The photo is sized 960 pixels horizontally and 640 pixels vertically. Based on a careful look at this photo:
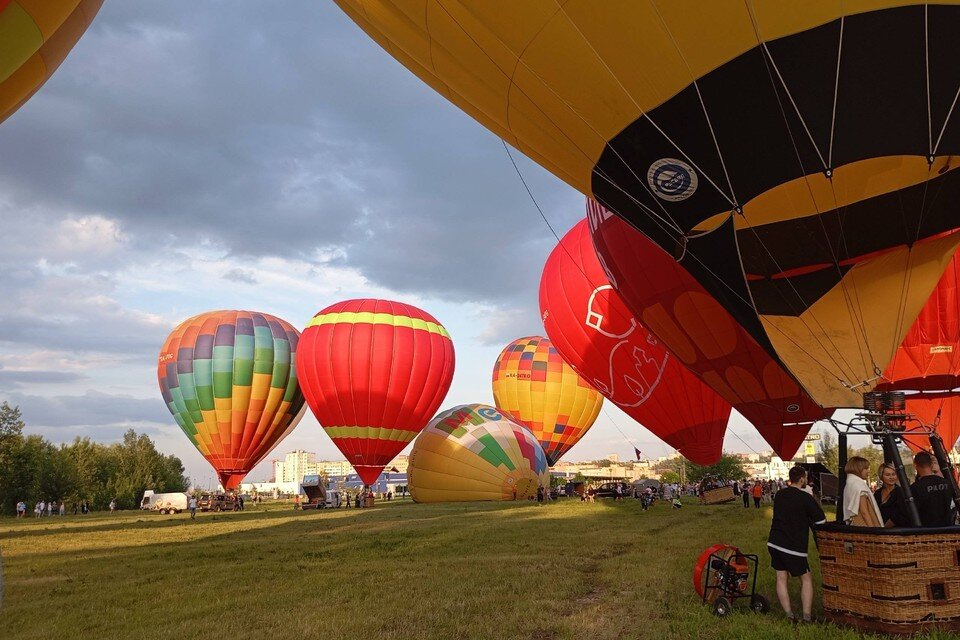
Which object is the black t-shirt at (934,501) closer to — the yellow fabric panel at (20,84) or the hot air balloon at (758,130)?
the hot air balloon at (758,130)

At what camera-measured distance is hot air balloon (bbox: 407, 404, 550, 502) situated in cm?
2469

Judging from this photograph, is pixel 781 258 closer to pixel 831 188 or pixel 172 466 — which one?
pixel 831 188

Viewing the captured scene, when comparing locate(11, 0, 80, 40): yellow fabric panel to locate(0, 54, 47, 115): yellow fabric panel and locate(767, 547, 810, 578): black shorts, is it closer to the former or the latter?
locate(0, 54, 47, 115): yellow fabric panel

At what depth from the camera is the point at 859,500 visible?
4.96 m

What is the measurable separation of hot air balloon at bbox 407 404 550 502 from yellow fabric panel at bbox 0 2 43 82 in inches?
757

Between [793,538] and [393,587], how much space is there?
13.1 feet

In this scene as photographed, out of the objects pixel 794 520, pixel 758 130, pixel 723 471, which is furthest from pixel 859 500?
pixel 723 471

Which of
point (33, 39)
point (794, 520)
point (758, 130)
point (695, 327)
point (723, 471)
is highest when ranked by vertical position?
point (33, 39)

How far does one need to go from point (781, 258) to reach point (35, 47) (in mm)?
9462

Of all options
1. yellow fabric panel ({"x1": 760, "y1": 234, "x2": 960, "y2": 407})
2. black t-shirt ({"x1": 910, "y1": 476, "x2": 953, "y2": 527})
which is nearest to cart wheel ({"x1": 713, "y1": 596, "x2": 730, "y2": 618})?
black t-shirt ({"x1": 910, "y1": 476, "x2": 953, "y2": 527})

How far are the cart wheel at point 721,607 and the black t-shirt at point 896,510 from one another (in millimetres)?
1494

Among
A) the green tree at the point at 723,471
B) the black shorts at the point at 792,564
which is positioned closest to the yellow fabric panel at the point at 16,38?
the black shorts at the point at 792,564

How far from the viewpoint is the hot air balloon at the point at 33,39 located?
24.7 feet

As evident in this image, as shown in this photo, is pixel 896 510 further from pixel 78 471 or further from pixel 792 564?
pixel 78 471
